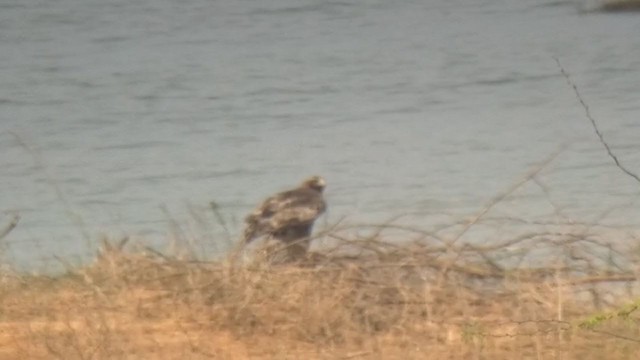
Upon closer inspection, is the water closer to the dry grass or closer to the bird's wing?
the bird's wing

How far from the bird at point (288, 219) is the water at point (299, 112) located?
0.32m

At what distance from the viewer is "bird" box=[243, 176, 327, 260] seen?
761 cm

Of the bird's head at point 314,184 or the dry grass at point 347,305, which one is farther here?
the bird's head at point 314,184

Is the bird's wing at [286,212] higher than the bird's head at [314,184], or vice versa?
the bird's wing at [286,212]

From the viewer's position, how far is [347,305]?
6.91 metres

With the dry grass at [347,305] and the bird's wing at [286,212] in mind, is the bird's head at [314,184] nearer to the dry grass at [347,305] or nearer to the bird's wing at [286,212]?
the bird's wing at [286,212]

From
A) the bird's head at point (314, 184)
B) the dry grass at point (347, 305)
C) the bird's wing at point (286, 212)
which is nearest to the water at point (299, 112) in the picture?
the bird's wing at point (286, 212)

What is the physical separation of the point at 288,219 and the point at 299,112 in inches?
170

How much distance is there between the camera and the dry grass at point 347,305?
21.6 ft

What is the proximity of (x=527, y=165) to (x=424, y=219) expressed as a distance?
1885 mm

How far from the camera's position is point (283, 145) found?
11227 mm

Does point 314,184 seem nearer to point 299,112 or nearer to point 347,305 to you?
point 347,305

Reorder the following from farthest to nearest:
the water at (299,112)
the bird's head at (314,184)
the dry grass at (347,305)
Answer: the water at (299,112), the bird's head at (314,184), the dry grass at (347,305)

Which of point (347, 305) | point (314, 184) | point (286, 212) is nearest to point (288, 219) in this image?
point (286, 212)
